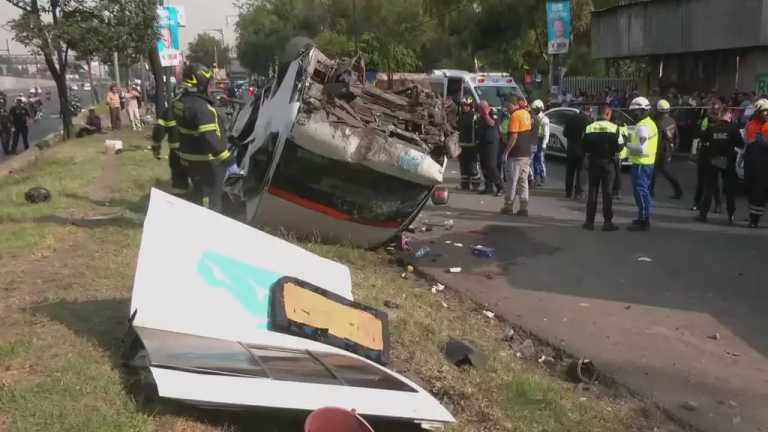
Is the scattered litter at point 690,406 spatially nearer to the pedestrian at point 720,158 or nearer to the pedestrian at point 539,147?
the pedestrian at point 720,158

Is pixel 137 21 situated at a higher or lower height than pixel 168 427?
higher

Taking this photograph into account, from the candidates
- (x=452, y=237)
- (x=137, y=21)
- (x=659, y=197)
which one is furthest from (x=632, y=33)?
(x=452, y=237)

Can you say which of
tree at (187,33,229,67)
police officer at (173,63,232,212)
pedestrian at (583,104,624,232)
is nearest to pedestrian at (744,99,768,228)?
pedestrian at (583,104,624,232)

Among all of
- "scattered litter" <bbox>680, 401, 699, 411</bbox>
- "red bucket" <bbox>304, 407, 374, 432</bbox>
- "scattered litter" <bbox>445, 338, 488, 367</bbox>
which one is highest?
"red bucket" <bbox>304, 407, 374, 432</bbox>

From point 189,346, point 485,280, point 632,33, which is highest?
point 632,33

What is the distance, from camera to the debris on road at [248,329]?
3684 millimetres

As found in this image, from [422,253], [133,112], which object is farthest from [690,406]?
[133,112]

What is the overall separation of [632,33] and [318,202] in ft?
63.3

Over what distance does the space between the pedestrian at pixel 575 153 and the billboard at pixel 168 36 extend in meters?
10.5

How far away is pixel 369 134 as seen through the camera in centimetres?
802

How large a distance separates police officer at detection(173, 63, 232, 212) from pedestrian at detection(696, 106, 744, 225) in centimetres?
689

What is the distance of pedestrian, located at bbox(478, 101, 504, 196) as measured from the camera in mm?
13047

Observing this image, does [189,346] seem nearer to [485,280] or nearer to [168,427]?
[168,427]

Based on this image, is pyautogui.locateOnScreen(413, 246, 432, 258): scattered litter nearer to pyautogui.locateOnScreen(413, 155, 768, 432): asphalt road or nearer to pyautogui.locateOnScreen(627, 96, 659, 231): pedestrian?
pyautogui.locateOnScreen(413, 155, 768, 432): asphalt road
